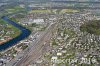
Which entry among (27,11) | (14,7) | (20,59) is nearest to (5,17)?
(27,11)

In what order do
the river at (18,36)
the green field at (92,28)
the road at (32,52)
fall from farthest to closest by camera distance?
the green field at (92,28) → the river at (18,36) → the road at (32,52)

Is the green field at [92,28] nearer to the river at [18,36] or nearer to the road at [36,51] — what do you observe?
the road at [36,51]

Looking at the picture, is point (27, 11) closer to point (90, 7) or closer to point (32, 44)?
point (90, 7)

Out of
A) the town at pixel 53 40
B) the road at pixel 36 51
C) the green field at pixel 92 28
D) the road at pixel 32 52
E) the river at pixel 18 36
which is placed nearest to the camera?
the road at pixel 32 52

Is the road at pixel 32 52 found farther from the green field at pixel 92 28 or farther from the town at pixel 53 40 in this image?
the green field at pixel 92 28

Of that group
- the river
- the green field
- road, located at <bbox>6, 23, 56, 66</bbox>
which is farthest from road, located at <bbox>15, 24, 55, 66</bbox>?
the green field

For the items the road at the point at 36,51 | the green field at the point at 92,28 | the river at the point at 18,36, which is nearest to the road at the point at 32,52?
the road at the point at 36,51

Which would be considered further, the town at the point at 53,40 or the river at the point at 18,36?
the river at the point at 18,36

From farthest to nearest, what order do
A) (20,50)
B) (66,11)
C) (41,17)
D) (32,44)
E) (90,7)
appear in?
(90,7), (66,11), (41,17), (32,44), (20,50)

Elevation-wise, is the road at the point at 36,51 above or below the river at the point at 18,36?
above

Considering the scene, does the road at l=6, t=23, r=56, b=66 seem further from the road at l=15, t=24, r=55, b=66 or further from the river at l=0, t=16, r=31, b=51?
the river at l=0, t=16, r=31, b=51

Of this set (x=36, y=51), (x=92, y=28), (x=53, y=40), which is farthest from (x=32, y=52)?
(x=92, y=28)
